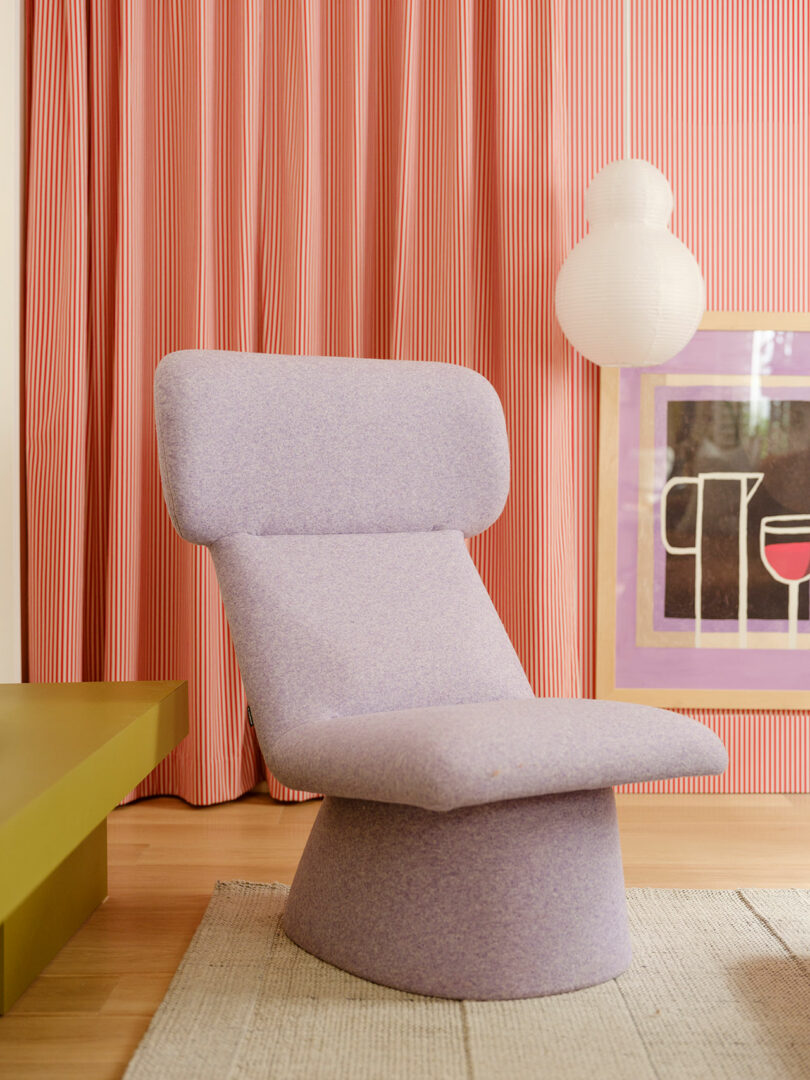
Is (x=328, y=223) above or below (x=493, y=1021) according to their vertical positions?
above

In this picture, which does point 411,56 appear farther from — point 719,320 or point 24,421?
point 24,421

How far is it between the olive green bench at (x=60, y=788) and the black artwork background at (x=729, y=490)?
52.4 inches

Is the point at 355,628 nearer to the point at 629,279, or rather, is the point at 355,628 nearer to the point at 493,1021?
the point at 493,1021

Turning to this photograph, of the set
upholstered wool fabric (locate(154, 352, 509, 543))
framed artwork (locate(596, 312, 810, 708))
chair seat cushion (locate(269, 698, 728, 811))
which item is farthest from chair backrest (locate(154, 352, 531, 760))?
framed artwork (locate(596, 312, 810, 708))

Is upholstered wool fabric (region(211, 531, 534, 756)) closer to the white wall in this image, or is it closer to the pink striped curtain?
the pink striped curtain

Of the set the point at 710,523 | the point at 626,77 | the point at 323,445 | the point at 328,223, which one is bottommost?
the point at 710,523

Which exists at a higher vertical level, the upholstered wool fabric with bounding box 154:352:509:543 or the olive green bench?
the upholstered wool fabric with bounding box 154:352:509:543

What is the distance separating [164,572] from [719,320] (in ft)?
4.97

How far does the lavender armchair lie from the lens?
4.58 ft

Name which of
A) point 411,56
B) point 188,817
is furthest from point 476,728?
point 411,56

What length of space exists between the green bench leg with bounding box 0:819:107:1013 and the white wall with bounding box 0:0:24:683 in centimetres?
75

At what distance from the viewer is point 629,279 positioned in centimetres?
224

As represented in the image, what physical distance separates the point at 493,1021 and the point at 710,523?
5.11ft

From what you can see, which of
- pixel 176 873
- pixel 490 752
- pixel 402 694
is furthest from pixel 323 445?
pixel 176 873
